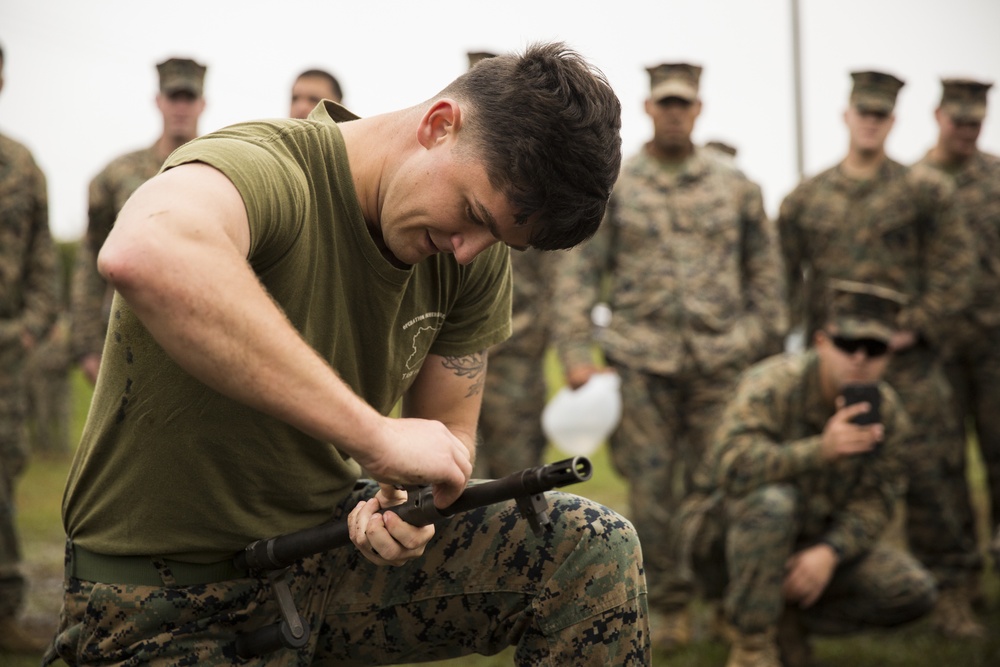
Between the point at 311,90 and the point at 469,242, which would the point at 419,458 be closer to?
the point at 469,242

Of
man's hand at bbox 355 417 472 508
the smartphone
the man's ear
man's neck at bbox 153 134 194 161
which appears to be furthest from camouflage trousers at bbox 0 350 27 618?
the man's ear

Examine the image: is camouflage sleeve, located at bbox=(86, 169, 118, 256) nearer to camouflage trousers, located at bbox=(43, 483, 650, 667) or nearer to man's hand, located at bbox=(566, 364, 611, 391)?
man's hand, located at bbox=(566, 364, 611, 391)

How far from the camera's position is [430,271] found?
2.99m

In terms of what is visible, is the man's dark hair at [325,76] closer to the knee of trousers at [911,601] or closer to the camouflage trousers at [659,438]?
the camouflage trousers at [659,438]

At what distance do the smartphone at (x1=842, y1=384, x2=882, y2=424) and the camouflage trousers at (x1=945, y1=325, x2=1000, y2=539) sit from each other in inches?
77.6

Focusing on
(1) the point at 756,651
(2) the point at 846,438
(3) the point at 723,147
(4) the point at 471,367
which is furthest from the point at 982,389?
(4) the point at 471,367

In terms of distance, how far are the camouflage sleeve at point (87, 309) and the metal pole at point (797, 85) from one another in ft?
30.3

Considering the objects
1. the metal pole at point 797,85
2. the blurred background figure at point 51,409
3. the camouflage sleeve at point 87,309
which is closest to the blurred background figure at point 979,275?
the camouflage sleeve at point 87,309

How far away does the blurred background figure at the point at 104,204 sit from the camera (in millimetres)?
6539

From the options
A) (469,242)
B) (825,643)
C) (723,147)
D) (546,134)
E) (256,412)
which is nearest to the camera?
(546,134)

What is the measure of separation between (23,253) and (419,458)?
477 centimetres

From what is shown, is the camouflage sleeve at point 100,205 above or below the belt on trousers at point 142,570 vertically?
above

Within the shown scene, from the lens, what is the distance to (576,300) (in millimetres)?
6609

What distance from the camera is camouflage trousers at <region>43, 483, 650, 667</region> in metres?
2.81
